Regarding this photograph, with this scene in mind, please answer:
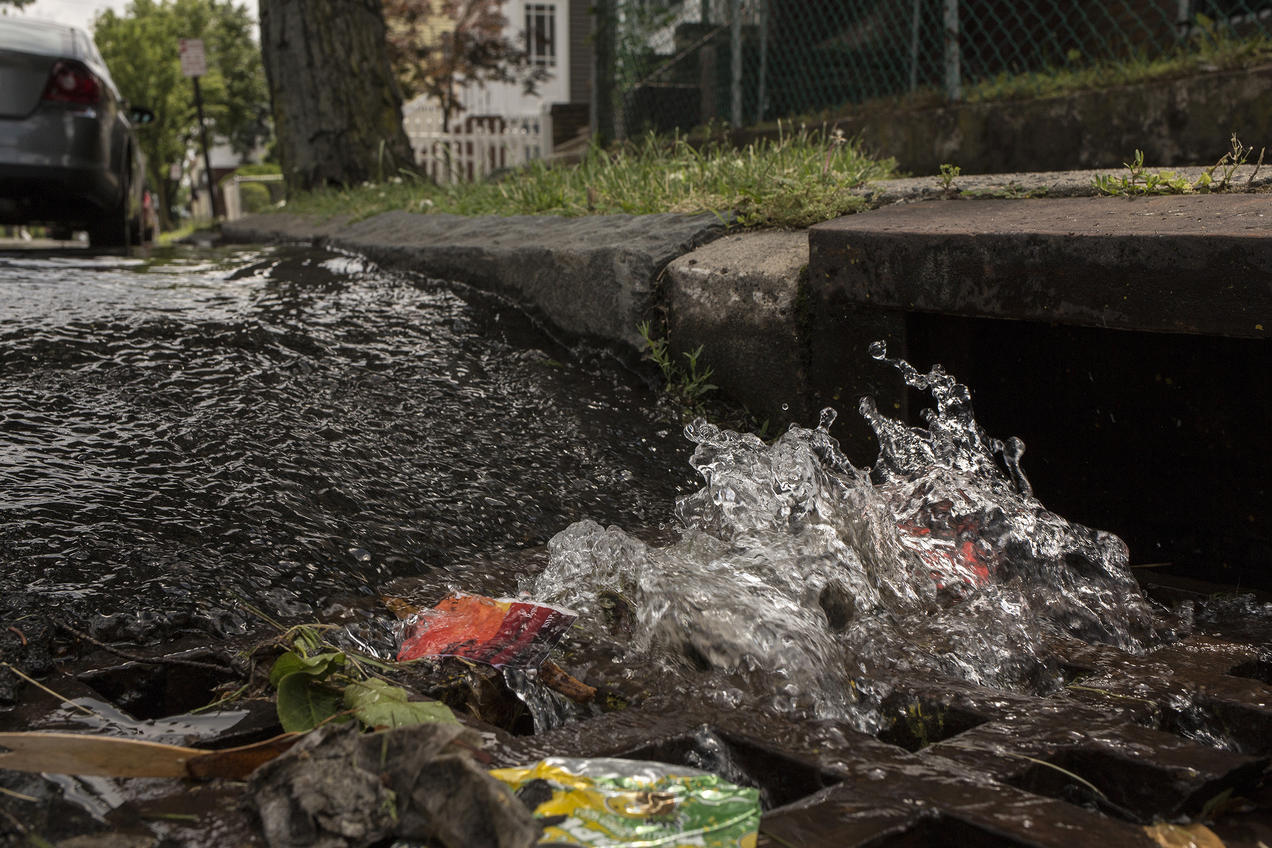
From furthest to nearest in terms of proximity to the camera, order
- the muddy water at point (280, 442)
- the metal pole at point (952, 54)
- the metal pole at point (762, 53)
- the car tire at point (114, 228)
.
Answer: the metal pole at point (762, 53)
the car tire at point (114, 228)
the metal pole at point (952, 54)
the muddy water at point (280, 442)

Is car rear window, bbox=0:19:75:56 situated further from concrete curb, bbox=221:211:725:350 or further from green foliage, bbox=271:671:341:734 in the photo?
green foliage, bbox=271:671:341:734

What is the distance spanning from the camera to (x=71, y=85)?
5.47 m

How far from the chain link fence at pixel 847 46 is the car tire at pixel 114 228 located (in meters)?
3.93

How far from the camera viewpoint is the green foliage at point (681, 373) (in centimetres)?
308

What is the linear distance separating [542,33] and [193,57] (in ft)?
36.6

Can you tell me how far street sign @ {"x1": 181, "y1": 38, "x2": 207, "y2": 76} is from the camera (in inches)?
635

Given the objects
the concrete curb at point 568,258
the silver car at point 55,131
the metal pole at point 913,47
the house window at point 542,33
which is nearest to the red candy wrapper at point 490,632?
the concrete curb at point 568,258

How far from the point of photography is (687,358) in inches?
126

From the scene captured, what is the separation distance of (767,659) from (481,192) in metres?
4.10

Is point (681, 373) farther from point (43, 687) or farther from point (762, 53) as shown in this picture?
point (762, 53)

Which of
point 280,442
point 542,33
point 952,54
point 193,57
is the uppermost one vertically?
point 542,33

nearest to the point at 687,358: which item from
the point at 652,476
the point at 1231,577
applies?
the point at 652,476

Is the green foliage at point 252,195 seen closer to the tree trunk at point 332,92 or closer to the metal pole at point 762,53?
the tree trunk at point 332,92

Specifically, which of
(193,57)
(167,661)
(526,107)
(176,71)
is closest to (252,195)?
(526,107)
